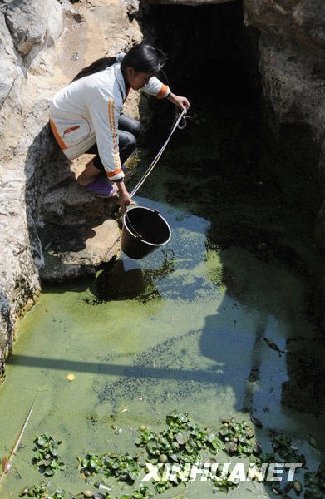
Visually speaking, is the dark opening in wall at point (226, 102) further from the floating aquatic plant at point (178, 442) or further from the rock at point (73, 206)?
the floating aquatic plant at point (178, 442)

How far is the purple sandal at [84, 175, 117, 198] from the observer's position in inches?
240

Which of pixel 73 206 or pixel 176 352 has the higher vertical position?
pixel 73 206

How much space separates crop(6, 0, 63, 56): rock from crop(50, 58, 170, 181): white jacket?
3.74ft

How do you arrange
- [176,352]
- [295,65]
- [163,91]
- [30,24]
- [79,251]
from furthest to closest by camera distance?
[295,65] → [30,24] → [163,91] → [79,251] → [176,352]

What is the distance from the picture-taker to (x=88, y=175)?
20.1ft

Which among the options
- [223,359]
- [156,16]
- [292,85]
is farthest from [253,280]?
[156,16]

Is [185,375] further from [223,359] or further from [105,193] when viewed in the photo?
[105,193]

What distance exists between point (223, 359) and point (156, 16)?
17.4 feet

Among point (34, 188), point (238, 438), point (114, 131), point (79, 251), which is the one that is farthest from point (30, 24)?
point (238, 438)

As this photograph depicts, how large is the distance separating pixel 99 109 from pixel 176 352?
85.7 inches

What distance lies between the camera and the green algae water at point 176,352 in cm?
467

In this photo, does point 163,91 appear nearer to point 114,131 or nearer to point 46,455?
point 114,131

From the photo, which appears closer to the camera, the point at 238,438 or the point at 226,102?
the point at 238,438

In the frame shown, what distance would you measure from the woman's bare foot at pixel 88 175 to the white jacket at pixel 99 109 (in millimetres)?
391
